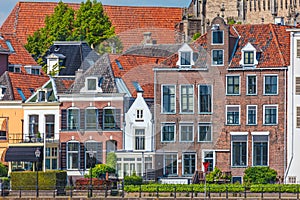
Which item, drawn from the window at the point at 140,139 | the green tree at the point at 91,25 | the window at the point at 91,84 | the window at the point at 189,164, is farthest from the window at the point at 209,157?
the green tree at the point at 91,25

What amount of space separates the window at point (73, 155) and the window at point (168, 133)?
497 centimetres

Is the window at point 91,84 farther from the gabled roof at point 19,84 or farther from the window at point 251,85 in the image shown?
the window at point 251,85

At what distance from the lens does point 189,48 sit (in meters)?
106

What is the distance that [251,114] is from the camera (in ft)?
343

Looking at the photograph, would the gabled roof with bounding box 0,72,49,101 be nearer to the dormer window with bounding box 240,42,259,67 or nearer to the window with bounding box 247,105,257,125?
the dormer window with bounding box 240,42,259,67

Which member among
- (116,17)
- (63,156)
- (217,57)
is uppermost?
(116,17)

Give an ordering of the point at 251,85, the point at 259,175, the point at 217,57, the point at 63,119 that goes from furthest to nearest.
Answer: the point at 63,119 < the point at 217,57 < the point at 251,85 < the point at 259,175

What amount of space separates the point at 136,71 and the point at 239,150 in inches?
363

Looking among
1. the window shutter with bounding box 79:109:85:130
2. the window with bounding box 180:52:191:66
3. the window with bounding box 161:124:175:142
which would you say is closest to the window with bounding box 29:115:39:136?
the window shutter with bounding box 79:109:85:130

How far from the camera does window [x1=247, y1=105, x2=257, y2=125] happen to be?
104312 mm

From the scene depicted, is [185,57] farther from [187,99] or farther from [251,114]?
[251,114]

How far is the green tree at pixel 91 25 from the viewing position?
5586 inches

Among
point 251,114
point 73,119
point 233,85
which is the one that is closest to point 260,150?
point 251,114

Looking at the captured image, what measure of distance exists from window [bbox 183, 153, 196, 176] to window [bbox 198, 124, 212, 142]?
116 centimetres
